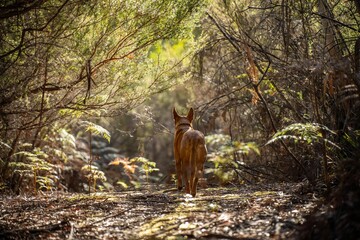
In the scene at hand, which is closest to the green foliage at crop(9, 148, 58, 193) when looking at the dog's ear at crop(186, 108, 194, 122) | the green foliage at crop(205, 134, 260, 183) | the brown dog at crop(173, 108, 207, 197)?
the dog's ear at crop(186, 108, 194, 122)

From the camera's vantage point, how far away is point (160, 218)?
5348mm

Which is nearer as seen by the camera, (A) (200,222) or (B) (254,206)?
(A) (200,222)

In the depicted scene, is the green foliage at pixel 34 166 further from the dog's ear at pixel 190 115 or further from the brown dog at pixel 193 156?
the brown dog at pixel 193 156

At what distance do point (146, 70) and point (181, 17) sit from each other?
1.56 m

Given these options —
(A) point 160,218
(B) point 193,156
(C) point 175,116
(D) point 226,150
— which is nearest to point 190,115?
(C) point 175,116

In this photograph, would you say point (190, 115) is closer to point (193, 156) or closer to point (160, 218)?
point (193, 156)

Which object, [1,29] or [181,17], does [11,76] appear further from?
[181,17]

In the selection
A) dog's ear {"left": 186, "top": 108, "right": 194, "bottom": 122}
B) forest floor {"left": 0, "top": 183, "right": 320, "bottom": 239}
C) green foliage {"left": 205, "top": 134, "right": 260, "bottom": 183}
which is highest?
dog's ear {"left": 186, "top": 108, "right": 194, "bottom": 122}

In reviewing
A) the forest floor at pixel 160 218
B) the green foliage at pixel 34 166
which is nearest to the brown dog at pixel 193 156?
the forest floor at pixel 160 218

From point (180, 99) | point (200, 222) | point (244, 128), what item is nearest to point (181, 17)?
point (200, 222)

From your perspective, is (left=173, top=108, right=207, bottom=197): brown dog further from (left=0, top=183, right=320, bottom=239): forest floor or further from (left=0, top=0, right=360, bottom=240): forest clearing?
(left=0, top=183, right=320, bottom=239): forest floor

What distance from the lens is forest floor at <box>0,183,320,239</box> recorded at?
14.8ft

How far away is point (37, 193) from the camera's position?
880 cm

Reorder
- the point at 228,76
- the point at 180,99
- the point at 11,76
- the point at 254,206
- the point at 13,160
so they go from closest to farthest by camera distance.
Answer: the point at 254,206 → the point at 11,76 → the point at 13,160 → the point at 228,76 → the point at 180,99
